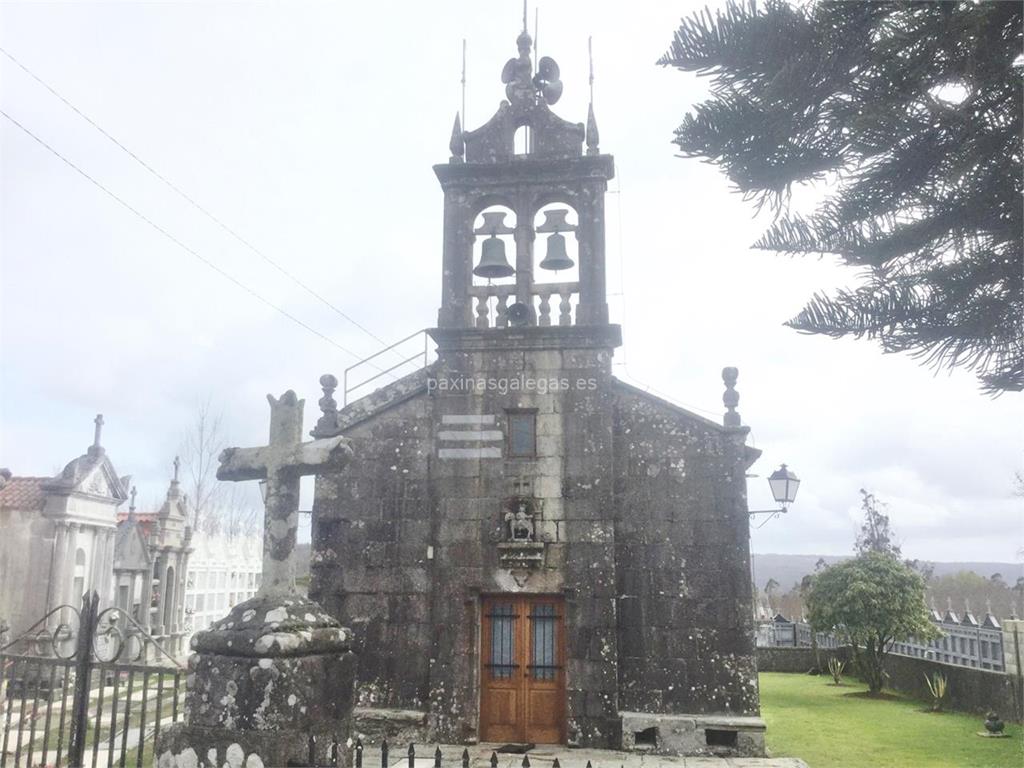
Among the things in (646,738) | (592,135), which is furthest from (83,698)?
(592,135)

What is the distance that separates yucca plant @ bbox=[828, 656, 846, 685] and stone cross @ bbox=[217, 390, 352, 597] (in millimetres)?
18377

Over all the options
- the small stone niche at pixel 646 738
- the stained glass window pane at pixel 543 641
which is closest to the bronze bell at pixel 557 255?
the stained glass window pane at pixel 543 641

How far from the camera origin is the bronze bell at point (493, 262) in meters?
12.8

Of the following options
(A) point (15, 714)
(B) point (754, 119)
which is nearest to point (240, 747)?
(B) point (754, 119)

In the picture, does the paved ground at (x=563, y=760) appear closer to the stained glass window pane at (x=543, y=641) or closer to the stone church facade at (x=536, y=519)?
the stone church facade at (x=536, y=519)

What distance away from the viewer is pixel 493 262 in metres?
12.8

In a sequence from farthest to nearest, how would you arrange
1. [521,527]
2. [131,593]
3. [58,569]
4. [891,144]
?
1. [131,593]
2. [58,569]
3. [521,527]
4. [891,144]

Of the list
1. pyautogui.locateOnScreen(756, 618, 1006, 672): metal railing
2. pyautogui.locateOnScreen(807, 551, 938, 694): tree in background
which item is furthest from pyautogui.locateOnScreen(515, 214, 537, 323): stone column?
pyautogui.locateOnScreen(756, 618, 1006, 672): metal railing

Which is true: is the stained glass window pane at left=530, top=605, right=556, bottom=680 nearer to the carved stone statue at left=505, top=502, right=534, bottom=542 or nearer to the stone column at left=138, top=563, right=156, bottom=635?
the carved stone statue at left=505, top=502, right=534, bottom=542

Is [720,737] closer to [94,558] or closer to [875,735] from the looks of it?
[875,735]

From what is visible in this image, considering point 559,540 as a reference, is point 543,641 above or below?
below

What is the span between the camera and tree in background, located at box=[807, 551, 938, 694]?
57.5 feet

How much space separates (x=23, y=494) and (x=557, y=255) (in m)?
12.9

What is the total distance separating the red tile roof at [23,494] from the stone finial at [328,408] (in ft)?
25.9
